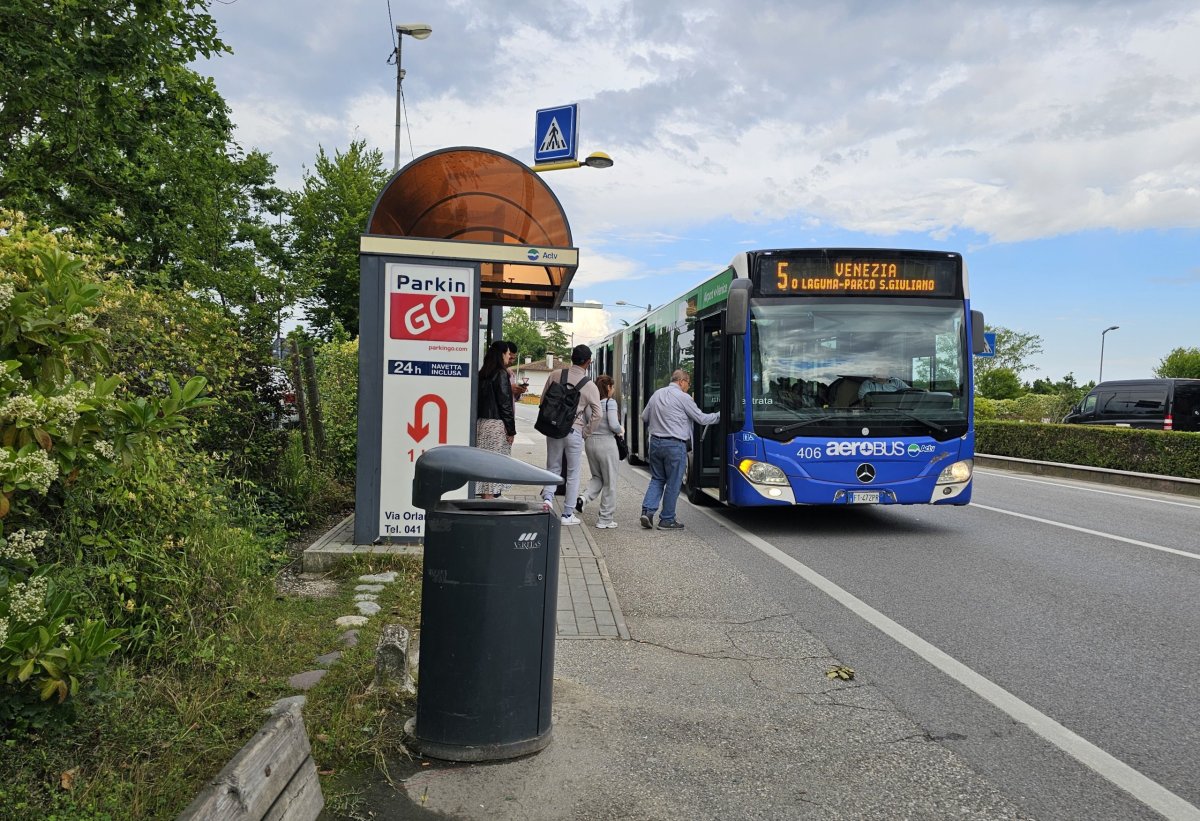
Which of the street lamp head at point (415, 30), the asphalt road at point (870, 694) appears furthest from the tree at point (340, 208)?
the asphalt road at point (870, 694)

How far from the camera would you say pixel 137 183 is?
51.7 ft

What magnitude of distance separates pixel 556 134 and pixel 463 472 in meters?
10.3

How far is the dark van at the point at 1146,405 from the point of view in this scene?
21312 mm

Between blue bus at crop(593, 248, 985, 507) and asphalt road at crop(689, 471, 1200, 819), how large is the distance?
61 centimetres

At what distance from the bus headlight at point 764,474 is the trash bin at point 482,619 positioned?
243 inches

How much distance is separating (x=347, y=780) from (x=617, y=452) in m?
7.38

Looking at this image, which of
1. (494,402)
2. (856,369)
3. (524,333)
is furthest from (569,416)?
(524,333)

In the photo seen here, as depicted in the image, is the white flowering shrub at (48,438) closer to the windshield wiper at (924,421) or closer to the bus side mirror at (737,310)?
the bus side mirror at (737,310)

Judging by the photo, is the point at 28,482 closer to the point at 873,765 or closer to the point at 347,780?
the point at 347,780

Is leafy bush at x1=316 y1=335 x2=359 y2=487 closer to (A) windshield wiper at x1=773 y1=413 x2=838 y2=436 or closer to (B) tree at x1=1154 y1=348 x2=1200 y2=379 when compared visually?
(A) windshield wiper at x1=773 y1=413 x2=838 y2=436

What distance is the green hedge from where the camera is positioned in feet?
60.3

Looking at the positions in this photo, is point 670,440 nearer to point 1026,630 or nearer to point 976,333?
point 976,333

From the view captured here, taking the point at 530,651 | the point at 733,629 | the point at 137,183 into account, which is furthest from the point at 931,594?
the point at 137,183

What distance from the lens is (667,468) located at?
1033cm
